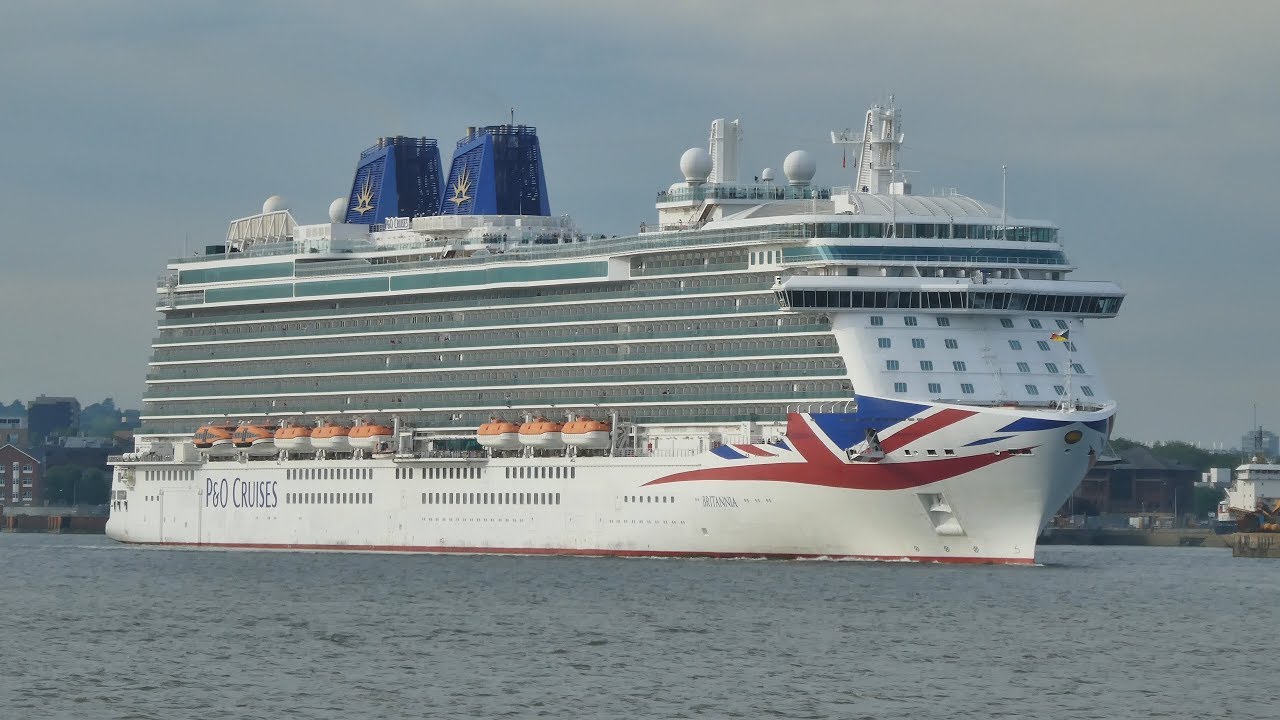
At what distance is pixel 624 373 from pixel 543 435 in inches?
144

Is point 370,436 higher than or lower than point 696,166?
lower

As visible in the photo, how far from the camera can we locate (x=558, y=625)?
59.0 metres

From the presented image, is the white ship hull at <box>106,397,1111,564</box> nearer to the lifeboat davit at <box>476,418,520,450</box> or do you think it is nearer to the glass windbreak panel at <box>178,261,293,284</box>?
the lifeboat davit at <box>476,418,520,450</box>

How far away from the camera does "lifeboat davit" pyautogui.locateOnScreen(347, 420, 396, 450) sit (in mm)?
91625

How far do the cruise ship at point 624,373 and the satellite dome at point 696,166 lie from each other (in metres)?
0.21

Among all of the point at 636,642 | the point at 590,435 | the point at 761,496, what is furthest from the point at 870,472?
the point at 636,642

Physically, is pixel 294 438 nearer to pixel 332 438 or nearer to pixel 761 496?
pixel 332 438

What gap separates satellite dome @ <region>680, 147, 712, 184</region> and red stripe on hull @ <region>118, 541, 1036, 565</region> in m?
14.4

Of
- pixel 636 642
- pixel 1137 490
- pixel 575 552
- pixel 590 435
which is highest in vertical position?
pixel 590 435

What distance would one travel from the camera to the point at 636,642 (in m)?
55.3

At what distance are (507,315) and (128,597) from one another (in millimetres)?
23101

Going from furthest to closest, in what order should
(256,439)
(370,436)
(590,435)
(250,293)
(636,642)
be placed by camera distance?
(250,293) → (256,439) → (370,436) → (590,435) → (636,642)

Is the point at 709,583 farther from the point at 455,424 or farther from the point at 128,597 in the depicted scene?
the point at 455,424

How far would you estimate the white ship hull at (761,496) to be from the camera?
7194 centimetres
